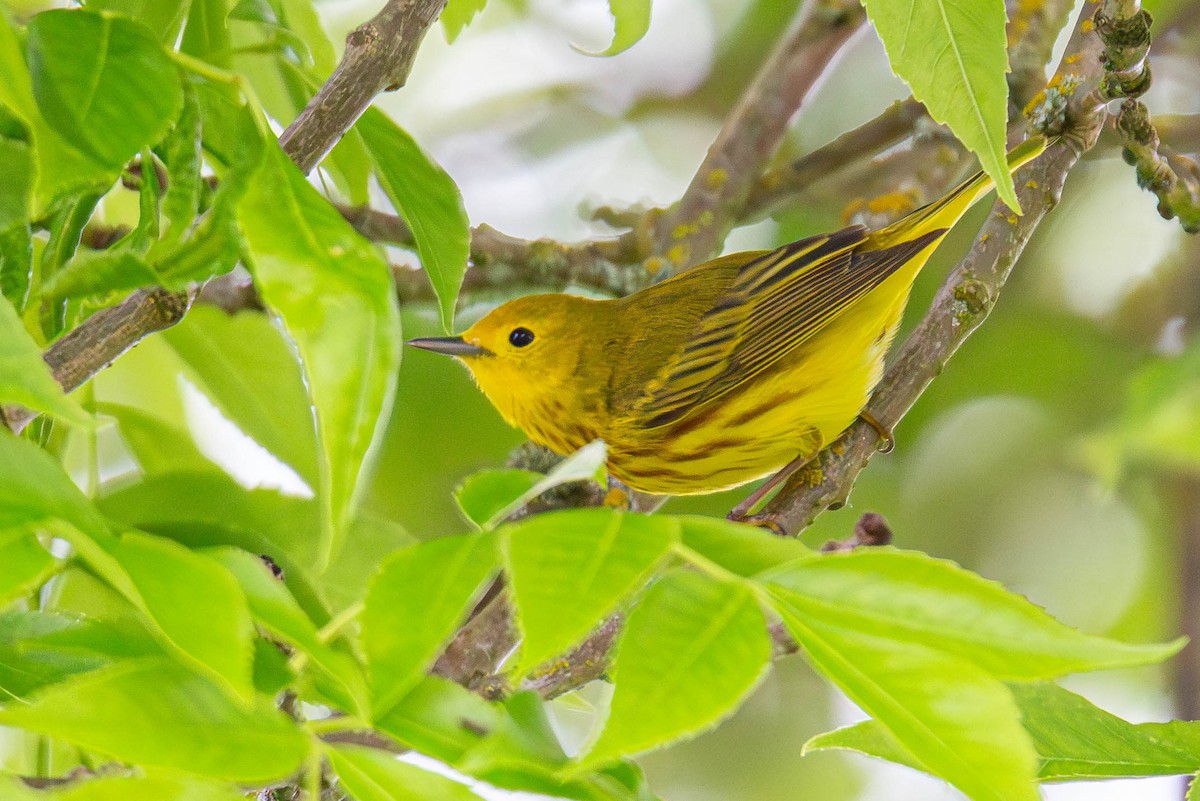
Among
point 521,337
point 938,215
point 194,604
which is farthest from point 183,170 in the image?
point 521,337

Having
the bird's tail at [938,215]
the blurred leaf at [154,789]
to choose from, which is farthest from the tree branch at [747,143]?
the blurred leaf at [154,789]

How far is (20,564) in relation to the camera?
53 cm

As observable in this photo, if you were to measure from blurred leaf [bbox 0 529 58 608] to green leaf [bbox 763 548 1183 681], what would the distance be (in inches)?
13.1

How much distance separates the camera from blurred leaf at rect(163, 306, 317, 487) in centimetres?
137

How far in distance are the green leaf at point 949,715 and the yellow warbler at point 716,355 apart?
1220 mm

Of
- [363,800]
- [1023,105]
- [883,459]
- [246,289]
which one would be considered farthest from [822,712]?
[363,800]

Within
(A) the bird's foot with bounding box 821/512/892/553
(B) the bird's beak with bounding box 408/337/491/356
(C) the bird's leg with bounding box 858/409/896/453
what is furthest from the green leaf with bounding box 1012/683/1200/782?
(B) the bird's beak with bounding box 408/337/491/356

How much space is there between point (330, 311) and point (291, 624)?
0.15 m

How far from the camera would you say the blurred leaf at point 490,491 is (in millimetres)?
589

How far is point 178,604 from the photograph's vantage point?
510 millimetres

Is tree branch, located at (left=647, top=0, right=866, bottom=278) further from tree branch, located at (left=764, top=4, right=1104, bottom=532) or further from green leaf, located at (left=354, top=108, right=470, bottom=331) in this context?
green leaf, located at (left=354, top=108, right=470, bottom=331)

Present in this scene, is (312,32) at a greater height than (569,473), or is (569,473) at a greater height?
(312,32)

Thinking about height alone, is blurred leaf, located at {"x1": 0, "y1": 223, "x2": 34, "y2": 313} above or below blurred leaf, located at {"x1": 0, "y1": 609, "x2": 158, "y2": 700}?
above

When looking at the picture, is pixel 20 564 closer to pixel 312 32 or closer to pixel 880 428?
pixel 312 32
